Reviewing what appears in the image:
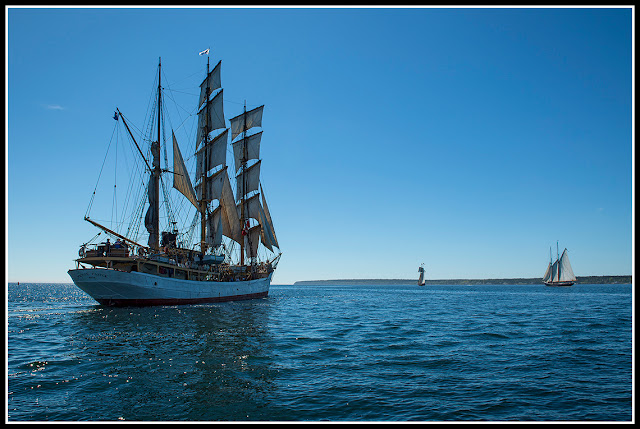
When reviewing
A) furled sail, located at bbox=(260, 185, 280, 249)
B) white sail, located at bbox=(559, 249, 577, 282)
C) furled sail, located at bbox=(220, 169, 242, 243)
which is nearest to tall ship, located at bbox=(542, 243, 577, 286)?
white sail, located at bbox=(559, 249, 577, 282)

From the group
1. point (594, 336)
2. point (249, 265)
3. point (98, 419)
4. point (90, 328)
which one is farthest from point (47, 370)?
point (249, 265)

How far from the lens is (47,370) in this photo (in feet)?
48.0

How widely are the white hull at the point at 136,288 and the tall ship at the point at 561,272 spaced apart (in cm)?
12958

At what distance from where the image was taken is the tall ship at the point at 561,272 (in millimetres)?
130500

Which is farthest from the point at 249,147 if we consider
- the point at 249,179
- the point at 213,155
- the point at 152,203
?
the point at 152,203

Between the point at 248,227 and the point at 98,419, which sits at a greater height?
the point at 248,227

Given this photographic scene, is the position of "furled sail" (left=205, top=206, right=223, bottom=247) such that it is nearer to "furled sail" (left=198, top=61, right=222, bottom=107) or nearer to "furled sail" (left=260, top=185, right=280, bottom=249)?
"furled sail" (left=260, top=185, right=280, bottom=249)

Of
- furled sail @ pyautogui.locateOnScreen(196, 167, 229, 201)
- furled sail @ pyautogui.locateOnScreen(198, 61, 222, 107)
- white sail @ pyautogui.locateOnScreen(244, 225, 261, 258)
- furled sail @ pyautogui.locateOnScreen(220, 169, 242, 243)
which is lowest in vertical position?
white sail @ pyautogui.locateOnScreen(244, 225, 261, 258)

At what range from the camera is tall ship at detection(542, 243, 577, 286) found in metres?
130

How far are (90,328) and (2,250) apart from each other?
74.0 ft

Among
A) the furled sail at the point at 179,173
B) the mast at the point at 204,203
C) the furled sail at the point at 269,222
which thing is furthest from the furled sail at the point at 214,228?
the furled sail at the point at 269,222

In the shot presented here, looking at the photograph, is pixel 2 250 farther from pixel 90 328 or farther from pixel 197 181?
pixel 197 181

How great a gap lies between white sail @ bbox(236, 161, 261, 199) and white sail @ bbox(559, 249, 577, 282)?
375 feet

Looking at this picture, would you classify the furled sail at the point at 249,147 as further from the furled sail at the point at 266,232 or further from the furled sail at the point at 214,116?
the furled sail at the point at 214,116
